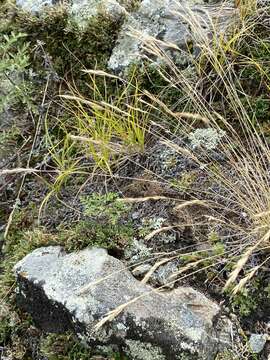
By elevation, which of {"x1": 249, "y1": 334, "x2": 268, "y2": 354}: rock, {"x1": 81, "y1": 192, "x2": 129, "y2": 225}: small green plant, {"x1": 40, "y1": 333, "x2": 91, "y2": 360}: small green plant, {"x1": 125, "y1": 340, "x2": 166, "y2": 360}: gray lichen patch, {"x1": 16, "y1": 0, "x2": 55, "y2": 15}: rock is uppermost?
{"x1": 16, "y1": 0, "x2": 55, "y2": 15}: rock

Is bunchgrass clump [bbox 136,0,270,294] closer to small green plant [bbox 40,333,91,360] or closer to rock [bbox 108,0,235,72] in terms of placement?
rock [bbox 108,0,235,72]

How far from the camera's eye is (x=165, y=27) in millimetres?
3816

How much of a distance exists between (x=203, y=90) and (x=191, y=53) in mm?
290

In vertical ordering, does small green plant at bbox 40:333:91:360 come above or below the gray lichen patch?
below

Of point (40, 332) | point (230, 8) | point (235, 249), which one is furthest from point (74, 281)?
point (230, 8)

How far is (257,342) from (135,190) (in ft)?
3.66

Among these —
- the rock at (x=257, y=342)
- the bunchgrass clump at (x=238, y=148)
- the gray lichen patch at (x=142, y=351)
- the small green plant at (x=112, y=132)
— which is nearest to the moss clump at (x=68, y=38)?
the small green plant at (x=112, y=132)

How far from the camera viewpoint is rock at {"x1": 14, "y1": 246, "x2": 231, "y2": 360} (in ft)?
8.61

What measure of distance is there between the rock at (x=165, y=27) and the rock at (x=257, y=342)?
5.96 ft

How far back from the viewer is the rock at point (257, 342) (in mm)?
2658

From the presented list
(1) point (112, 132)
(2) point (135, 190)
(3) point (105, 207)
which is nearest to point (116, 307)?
(3) point (105, 207)

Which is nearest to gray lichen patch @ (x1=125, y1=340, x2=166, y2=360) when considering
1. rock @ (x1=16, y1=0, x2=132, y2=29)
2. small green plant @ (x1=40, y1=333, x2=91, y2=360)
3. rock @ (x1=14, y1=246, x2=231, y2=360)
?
rock @ (x1=14, y1=246, x2=231, y2=360)

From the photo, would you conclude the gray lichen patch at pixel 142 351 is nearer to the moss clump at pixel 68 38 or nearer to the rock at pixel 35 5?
the moss clump at pixel 68 38

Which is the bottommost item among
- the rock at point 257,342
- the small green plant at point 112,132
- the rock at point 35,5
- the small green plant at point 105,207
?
the rock at point 257,342
